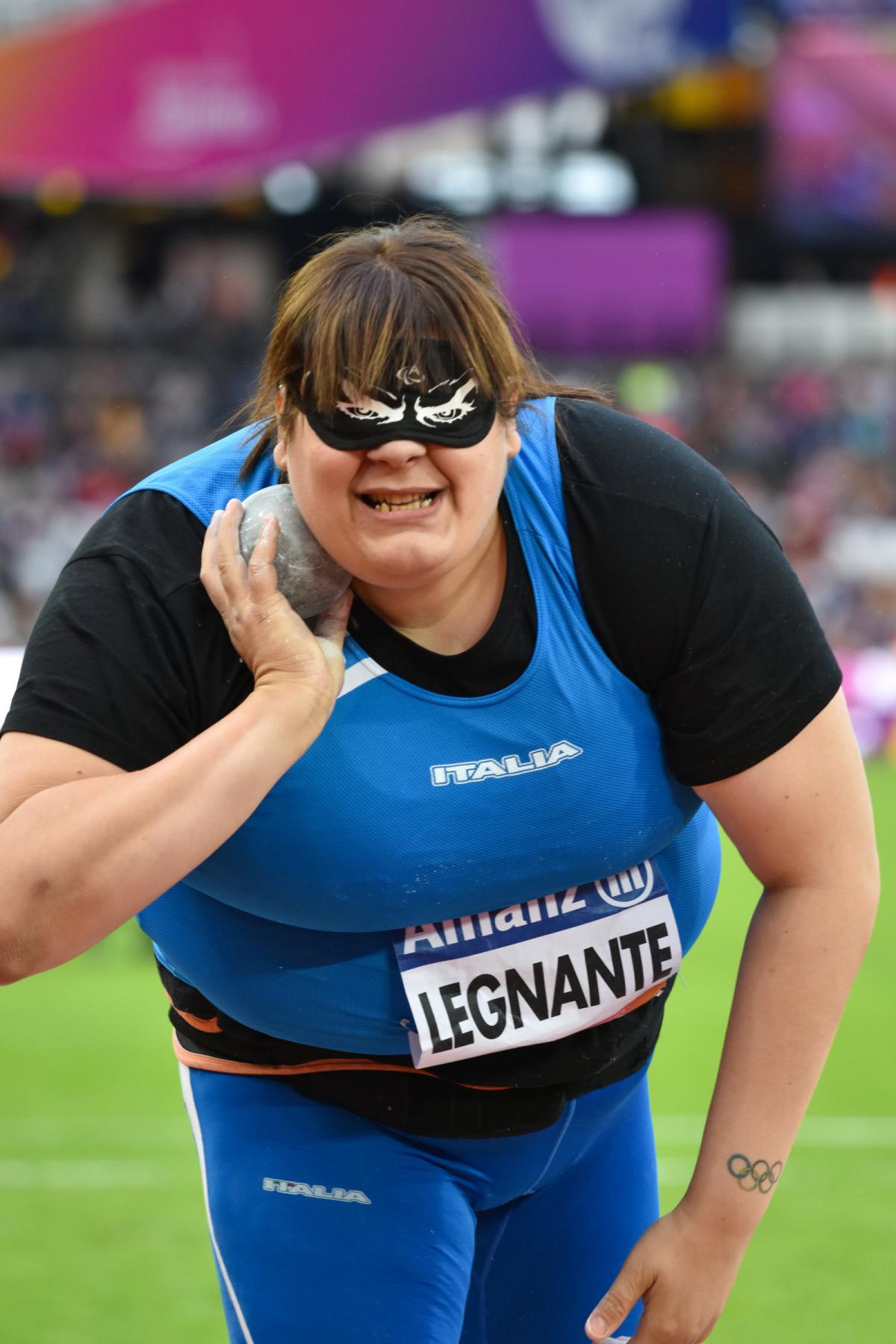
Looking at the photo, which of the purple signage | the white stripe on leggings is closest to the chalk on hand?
the white stripe on leggings

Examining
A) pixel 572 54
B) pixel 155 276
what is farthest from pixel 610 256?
pixel 155 276

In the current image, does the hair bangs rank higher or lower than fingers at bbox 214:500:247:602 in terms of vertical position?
higher

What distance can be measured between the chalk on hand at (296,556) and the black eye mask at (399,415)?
134 millimetres

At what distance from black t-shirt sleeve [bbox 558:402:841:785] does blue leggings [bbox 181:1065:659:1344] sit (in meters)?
0.65

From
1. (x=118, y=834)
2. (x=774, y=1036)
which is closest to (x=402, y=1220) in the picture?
(x=774, y=1036)

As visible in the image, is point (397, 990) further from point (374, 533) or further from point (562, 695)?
point (374, 533)

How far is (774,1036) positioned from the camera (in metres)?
2.22

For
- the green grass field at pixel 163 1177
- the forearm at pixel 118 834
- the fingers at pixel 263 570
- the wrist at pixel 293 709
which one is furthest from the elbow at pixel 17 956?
the green grass field at pixel 163 1177

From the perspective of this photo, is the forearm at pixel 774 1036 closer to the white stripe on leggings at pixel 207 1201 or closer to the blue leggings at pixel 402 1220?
the blue leggings at pixel 402 1220

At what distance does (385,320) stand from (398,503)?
0.68ft

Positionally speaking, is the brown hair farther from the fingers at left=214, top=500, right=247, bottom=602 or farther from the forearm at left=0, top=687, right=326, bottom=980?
the forearm at left=0, top=687, right=326, bottom=980

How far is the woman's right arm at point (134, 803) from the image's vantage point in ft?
6.19

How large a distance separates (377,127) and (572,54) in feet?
8.12

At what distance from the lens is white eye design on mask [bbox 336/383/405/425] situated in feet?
6.45
